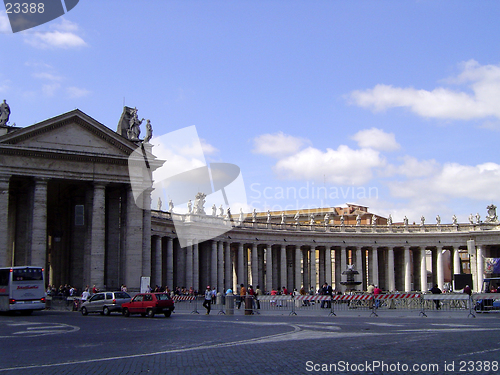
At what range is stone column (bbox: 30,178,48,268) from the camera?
47094 millimetres

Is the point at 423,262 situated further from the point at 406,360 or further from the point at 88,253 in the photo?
the point at 406,360

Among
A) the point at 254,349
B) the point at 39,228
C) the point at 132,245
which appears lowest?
the point at 254,349

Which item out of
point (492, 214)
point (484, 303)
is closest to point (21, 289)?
point (484, 303)

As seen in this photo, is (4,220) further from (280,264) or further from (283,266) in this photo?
(280,264)

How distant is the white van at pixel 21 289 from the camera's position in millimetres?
38125

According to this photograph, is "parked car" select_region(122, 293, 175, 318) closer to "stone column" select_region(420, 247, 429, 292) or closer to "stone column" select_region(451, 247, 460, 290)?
"stone column" select_region(420, 247, 429, 292)

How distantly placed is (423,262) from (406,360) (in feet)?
281

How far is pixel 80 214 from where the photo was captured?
5288cm

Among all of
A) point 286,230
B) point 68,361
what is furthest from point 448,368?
point 286,230

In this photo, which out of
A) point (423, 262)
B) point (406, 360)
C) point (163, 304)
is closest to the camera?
point (406, 360)

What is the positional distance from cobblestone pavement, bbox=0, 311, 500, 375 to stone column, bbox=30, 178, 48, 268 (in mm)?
20368

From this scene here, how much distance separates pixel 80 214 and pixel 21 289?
48.9 feet

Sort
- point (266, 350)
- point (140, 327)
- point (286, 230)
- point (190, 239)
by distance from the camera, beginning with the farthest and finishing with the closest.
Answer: point (286, 230) → point (190, 239) → point (140, 327) → point (266, 350)

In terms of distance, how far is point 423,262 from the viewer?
9744cm
